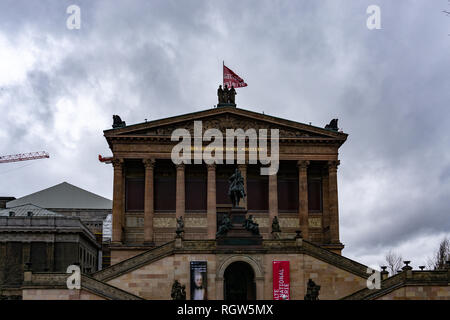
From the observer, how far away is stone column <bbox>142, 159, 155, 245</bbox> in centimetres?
6238

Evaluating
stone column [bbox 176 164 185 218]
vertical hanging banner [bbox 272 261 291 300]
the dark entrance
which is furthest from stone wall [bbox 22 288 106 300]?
stone column [bbox 176 164 185 218]

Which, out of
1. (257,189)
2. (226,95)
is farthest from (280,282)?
(226,95)

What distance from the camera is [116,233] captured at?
203 ft

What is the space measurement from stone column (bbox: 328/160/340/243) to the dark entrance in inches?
643

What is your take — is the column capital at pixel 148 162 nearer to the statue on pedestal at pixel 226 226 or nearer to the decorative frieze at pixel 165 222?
the decorative frieze at pixel 165 222

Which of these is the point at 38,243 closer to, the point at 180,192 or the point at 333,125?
the point at 180,192

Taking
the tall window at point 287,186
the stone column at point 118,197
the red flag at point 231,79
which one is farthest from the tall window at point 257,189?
the stone column at point 118,197

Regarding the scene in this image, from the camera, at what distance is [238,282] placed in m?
49.3

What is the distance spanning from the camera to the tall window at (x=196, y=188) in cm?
6488

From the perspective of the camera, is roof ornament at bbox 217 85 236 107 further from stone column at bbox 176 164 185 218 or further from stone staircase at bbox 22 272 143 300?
stone staircase at bbox 22 272 143 300

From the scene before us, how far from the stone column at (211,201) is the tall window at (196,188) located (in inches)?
63.4

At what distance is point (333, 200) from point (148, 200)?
56.3 feet
